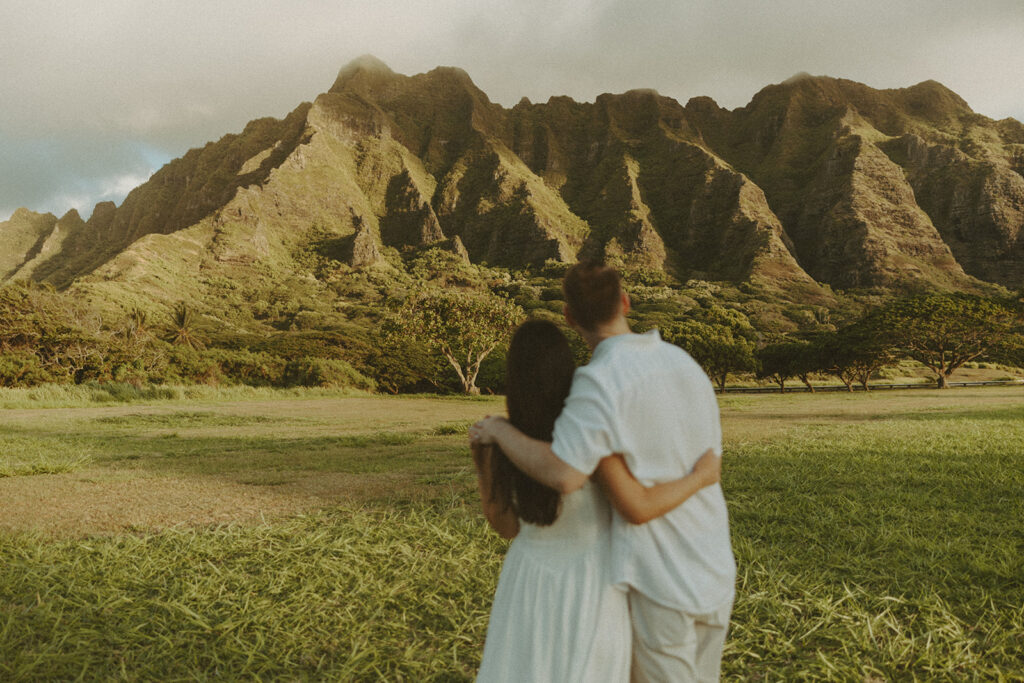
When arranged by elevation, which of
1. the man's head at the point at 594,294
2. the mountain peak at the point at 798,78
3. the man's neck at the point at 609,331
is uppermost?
the mountain peak at the point at 798,78

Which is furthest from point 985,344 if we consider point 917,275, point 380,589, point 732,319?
point 917,275

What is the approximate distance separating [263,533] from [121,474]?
4.32 m

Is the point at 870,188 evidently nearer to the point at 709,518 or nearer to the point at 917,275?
the point at 917,275

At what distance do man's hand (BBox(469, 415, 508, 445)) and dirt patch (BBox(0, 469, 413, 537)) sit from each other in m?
4.44

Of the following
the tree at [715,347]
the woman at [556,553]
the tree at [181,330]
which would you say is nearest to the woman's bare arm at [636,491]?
the woman at [556,553]

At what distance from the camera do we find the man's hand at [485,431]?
1.63 meters

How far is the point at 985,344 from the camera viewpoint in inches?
1588

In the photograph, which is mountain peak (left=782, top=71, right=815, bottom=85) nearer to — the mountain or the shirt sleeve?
the mountain

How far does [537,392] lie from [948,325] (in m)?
47.3

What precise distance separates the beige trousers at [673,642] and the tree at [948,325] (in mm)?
45242

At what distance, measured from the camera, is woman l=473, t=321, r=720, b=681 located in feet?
5.01

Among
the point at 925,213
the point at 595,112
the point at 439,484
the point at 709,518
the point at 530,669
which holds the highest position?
the point at 595,112

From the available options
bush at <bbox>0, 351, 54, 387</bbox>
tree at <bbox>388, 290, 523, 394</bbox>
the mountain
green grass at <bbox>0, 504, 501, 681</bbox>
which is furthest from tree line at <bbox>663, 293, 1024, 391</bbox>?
the mountain

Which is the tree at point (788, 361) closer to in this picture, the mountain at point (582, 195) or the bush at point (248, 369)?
the bush at point (248, 369)
